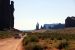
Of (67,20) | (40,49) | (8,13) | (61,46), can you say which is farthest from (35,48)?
(67,20)

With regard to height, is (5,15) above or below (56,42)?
above

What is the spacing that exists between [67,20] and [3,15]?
169 feet

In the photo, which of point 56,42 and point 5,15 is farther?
point 5,15

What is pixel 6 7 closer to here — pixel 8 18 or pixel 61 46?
pixel 8 18

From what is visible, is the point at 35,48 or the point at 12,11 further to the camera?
the point at 12,11

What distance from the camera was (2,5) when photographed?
177250mm

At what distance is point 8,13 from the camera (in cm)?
18175

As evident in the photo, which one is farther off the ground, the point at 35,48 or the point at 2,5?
the point at 2,5

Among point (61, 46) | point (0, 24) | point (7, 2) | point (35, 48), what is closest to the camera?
point (35, 48)

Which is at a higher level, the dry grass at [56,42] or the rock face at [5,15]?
the rock face at [5,15]

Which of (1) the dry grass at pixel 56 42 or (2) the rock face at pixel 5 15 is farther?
(2) the rock face at pixel 5 15

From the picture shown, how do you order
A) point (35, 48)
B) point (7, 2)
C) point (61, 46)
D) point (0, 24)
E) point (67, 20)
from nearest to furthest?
point (35, 48), point (61, 46), point (0, 24), point (7, 2), point (67, 20)

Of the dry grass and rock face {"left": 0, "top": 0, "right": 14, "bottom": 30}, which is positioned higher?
rock face {"left": 0, "top": 0, "right": 14, "bottom": 30}

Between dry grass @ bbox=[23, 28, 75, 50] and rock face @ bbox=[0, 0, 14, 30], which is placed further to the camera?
rock face @ bbox=[0, 0, 14, 30]
